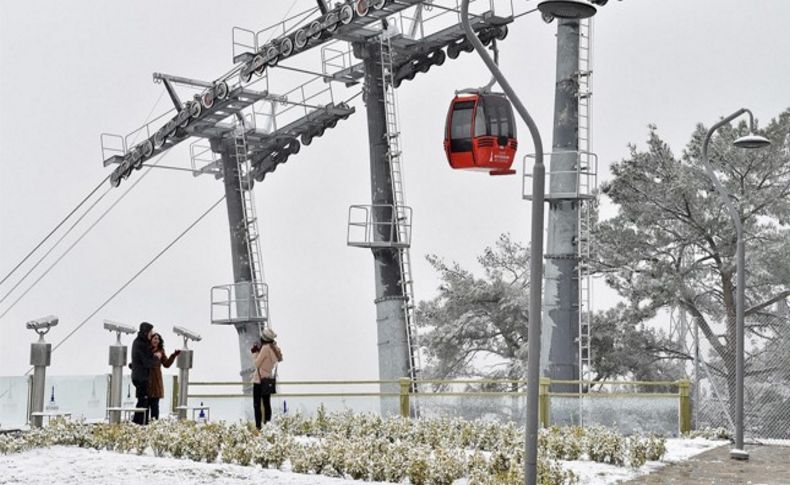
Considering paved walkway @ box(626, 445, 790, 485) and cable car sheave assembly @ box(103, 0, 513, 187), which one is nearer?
paved walkway @ box(626, 445, 790, 485)

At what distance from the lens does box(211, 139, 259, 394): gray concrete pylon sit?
42.1 metres

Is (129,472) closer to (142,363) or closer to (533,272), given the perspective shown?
(142,363)

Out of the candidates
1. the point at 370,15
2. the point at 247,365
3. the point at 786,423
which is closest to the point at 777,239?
the point at 786,423

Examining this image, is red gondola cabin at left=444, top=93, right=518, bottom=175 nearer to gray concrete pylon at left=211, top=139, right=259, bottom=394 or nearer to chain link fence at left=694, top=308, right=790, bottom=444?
chain link fence at left=694, top=308, right=790, bottom=444

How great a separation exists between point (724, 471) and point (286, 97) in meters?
26.8

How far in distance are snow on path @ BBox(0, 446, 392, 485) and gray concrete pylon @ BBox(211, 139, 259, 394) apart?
25.3 metres

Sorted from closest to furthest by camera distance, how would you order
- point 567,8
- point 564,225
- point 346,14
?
point 567,8 < point 564,225 < point 346,14

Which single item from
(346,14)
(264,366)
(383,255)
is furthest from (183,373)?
(346,14)

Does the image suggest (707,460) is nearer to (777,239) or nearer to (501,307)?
(777,239)

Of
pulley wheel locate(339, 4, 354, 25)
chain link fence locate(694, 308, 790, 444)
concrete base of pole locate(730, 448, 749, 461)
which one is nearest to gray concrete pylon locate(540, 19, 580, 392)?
chain link fence locate(694, 308, 790, 444)

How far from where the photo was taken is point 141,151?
42531 mm

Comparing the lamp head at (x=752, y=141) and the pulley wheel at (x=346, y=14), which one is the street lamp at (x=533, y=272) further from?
the pulley wheel at (x=346, y=14)

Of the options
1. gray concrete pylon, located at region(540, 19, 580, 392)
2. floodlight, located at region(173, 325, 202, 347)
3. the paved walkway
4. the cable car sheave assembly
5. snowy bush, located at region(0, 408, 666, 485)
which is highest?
the cable car sheave assembly

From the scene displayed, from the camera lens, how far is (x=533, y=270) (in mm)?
10773
